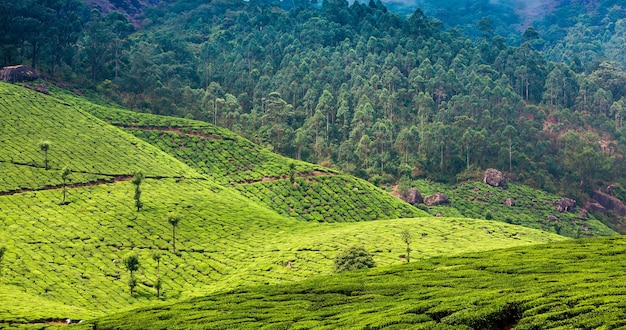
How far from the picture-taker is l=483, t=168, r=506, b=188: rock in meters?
142

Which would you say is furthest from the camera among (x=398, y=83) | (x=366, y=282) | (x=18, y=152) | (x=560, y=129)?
(x=398, y=83)

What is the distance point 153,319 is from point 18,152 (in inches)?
2452

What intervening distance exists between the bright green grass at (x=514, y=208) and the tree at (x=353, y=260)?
62.0 metres

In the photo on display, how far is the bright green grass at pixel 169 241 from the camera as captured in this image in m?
69.4

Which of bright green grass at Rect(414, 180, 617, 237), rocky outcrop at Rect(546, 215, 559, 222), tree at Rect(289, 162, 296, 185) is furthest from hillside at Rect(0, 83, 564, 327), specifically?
rocky outcrop at Rect(546, 215, 559, 222)

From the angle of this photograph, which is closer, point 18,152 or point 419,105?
point 18,152

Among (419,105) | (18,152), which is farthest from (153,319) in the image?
(419,105)

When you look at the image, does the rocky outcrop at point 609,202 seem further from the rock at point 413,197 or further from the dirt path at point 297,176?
the dirt path at point 297,176

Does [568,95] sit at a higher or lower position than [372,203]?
higher

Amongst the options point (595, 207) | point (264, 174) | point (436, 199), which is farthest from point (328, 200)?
point (595, 207)

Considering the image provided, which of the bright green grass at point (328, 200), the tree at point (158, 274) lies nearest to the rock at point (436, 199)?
the bright green grass at point (328, 200)

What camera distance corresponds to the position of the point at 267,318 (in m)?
41.5

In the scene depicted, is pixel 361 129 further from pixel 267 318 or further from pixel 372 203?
pixel 267 318

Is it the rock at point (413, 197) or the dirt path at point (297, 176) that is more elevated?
the dirt path at point (297, 176)
